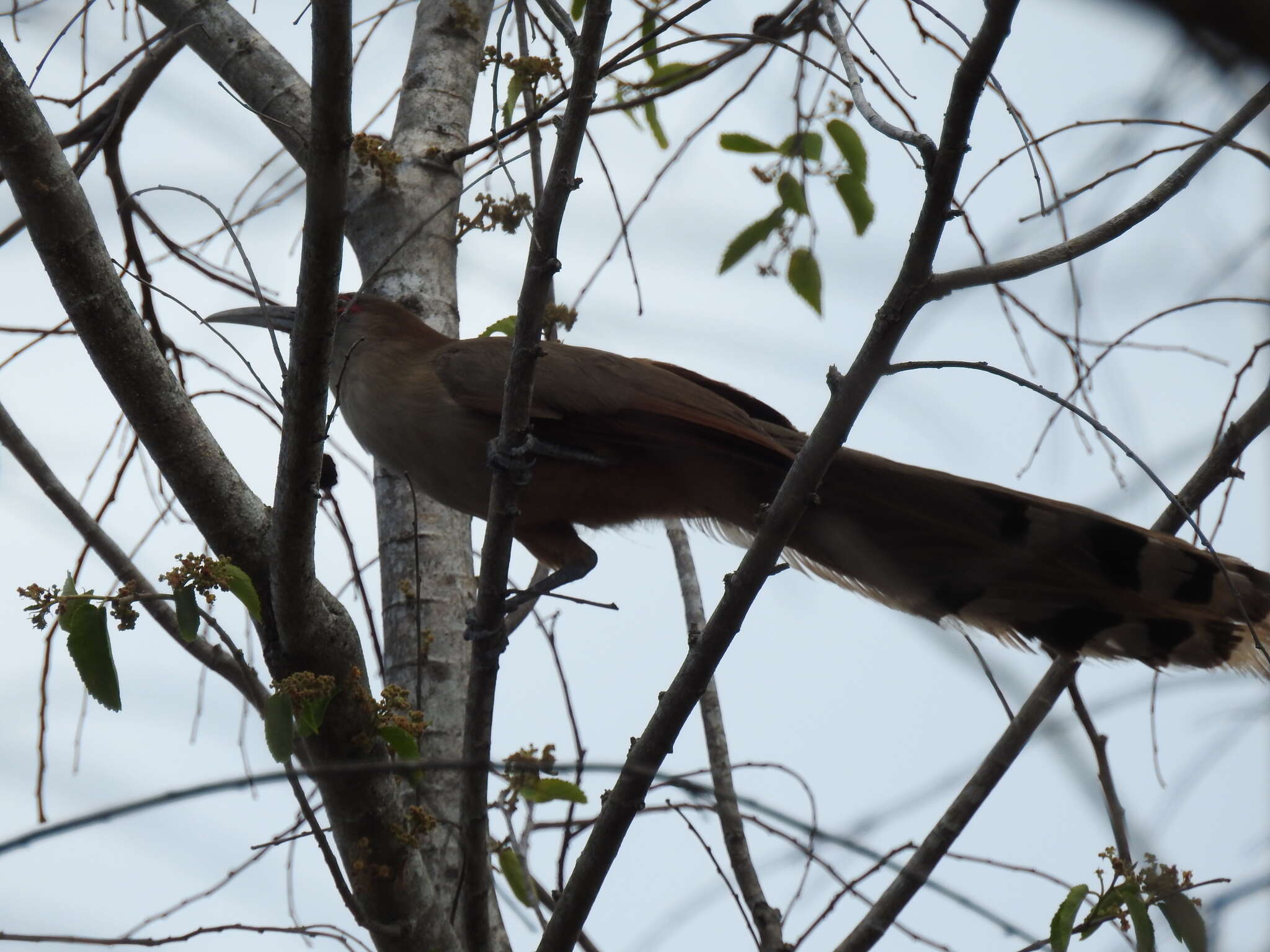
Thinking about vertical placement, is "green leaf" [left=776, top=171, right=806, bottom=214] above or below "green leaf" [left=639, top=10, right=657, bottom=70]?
below

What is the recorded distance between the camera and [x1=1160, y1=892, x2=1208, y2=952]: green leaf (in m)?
2.34

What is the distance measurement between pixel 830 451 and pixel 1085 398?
4.57ft

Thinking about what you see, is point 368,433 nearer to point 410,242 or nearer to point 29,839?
point 410,242

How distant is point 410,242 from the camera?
408cm

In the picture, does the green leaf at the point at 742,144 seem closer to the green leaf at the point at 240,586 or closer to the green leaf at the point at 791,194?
the green leaf at the point at 791,194

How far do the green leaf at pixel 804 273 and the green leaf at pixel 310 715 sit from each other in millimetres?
1804

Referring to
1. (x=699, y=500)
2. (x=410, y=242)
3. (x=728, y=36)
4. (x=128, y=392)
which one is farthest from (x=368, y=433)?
(x=728, y=36)

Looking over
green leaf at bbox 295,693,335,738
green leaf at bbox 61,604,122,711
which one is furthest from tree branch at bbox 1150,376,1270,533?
green leaf at bbox 61,604,122,711

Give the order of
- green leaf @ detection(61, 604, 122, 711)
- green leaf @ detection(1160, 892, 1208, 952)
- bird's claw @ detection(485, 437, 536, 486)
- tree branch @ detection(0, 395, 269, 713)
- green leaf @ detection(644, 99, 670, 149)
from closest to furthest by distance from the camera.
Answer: green leaf @ detection(61, 604, 122, 711) → green leaf @ detection(1160, 892, 1208, 952) → bird's claw @ detection(485, 437, 536, 486) → tree branch @ detection(0, 395, 269, 713) → green leaf @ detection(644, 99, 670, 149)

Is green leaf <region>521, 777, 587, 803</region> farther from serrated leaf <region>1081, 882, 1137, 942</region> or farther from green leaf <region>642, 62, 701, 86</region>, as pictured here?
green leaf <region>642, 62, 701, 86</region>

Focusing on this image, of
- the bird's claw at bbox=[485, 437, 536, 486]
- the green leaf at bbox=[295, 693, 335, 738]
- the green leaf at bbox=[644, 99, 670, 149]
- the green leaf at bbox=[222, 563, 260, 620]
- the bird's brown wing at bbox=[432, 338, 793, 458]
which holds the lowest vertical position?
the green leaf at bbox=[295, 693, 335, 738]

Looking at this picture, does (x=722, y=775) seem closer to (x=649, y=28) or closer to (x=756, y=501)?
(x=756, y=501)

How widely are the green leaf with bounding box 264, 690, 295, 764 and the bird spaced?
0.95 metres

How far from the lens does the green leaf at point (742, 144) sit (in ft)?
11.1
